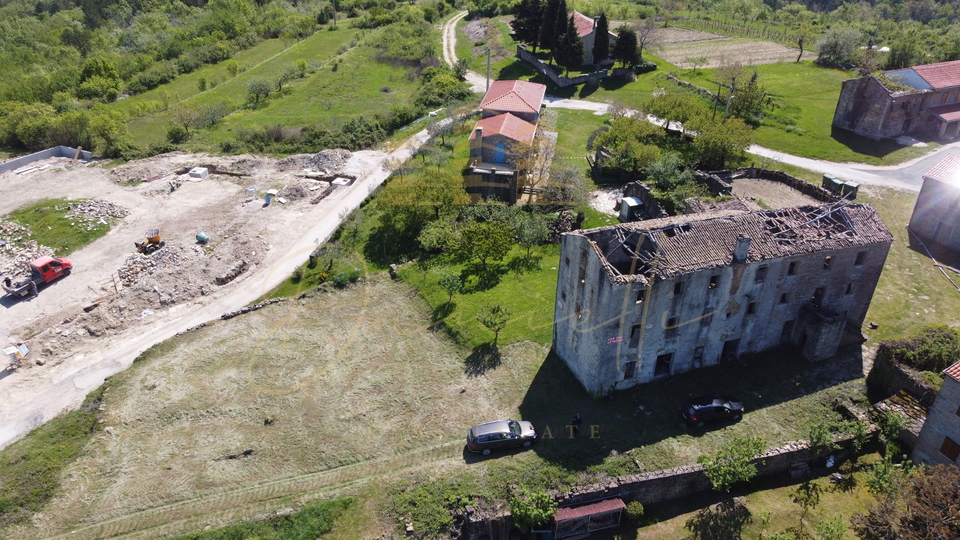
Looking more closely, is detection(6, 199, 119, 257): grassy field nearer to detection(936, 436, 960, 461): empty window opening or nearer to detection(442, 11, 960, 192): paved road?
detection(936, 436, 960, 461): empty window opening

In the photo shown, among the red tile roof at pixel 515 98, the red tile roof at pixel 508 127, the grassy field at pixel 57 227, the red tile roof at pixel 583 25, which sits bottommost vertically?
the grassy field at pixel 57 227

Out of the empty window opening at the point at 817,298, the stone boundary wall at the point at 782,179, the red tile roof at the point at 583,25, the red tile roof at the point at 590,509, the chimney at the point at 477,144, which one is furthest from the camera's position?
the red tile roof at the point at 583,25

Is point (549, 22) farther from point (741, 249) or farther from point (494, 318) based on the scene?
point (741, 249)

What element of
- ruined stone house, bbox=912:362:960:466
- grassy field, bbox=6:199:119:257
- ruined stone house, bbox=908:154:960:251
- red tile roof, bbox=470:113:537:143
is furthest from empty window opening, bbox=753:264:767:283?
grassy field, bbox=6:199:119:257

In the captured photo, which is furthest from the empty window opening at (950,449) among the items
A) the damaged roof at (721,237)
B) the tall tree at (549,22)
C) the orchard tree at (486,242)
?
the tall tree at (549,22)

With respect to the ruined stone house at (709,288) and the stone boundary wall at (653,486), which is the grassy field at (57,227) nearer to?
the ruined stone house at (709,288)

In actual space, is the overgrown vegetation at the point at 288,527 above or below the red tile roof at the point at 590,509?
below

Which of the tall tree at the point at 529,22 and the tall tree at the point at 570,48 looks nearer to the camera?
the tall tree at the point at 570,48

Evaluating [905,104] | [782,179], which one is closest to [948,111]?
[905,104]
